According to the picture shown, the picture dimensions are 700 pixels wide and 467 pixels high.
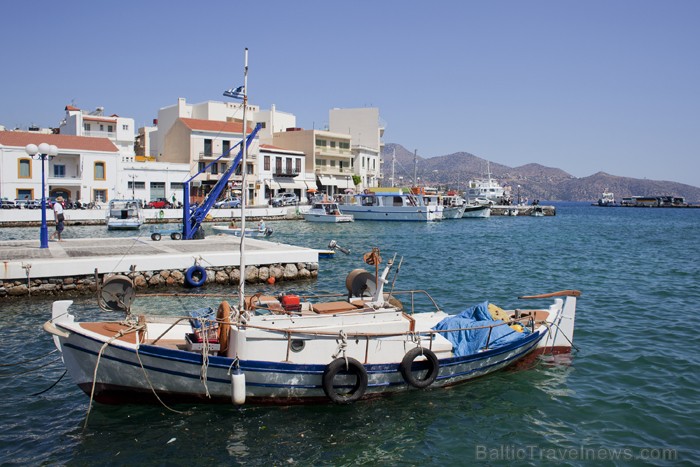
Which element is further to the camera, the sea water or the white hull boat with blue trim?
the white hull boat with blue trim

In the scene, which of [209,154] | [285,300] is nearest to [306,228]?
[209,154]

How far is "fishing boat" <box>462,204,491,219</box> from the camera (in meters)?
85.8

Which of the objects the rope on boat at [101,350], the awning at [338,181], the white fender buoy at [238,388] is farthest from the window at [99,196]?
the white fender buoy at [238,388]

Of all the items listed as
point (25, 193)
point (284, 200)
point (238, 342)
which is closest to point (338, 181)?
point (284, 200)

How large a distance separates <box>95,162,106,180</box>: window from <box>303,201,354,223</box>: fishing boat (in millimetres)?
22251

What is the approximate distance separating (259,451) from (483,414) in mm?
4592

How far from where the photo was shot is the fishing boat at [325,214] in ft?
213

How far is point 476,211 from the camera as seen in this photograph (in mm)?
86375

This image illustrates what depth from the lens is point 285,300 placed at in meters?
12.5

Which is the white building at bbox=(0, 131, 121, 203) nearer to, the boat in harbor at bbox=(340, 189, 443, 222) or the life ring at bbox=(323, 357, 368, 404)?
the boat in harbor at bbox=(340, 189, 443, 222)

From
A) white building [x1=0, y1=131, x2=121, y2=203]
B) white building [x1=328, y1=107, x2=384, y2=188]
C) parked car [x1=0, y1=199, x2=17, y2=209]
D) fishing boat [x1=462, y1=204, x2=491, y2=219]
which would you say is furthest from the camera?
white building [x1=328, y1=107, x2=384, y2=188]

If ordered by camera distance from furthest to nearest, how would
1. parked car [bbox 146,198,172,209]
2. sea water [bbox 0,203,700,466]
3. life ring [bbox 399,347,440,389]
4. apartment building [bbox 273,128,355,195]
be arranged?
apartment building [bbox 273,128,355,195] < parked car [bbox 146,198,172,209] < life ring [bbox 399,347,440,389] < sea water [bbox 0,203,700,466]

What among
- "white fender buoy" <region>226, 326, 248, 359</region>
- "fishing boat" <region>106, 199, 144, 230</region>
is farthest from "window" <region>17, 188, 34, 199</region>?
"white fender buoy" <region>226, 326, 248, 359</region>

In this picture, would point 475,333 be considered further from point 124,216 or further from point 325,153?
point 325,153
